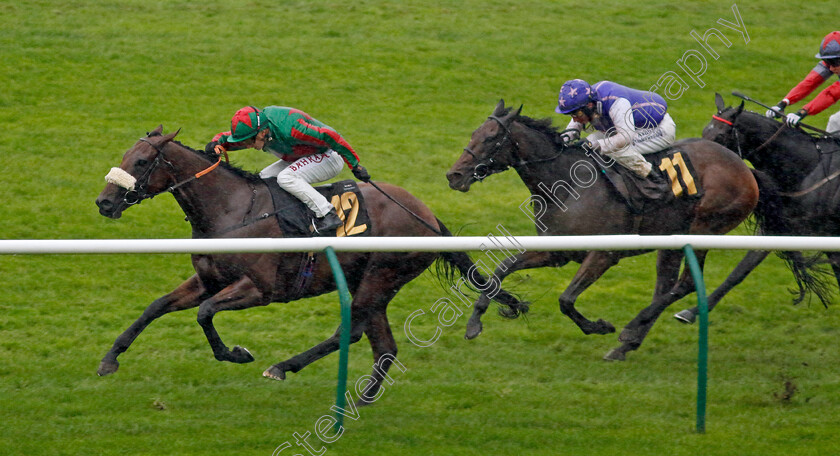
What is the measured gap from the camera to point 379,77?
1139cm

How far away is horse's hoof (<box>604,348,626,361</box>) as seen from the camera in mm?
6090

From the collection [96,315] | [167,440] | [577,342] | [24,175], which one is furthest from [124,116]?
[167,440]

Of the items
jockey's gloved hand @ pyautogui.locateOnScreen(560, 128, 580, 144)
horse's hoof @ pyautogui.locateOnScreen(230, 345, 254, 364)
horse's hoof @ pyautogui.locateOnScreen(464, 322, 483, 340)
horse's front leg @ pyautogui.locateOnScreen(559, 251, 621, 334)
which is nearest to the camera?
horse's hoof @ pyautogui.locateOnScreen(230, 345, 254, 364)

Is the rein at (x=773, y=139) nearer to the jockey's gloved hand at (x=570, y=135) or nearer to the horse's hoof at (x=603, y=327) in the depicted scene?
the jockey's gloved hand at (x=570, y=135)

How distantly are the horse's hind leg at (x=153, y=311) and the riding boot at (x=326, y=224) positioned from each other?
673mm

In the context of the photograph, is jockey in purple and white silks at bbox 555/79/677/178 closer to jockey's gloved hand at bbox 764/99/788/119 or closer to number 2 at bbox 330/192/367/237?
jockey's gloved hand at bbox 764/99/788/119

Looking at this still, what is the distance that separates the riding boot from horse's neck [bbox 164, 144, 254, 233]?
384 millimetres

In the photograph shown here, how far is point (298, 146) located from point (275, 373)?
1.26 m

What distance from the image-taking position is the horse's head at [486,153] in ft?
19.6

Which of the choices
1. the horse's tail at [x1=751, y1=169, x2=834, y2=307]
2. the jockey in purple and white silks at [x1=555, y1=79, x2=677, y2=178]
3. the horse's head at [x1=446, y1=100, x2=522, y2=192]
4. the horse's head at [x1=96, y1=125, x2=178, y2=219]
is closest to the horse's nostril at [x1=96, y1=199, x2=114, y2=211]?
the horse's head at [x1=96, y1=125, x2=178, y2=219]

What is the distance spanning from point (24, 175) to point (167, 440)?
5.26 meters

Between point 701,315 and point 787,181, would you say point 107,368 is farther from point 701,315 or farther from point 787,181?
point 787,181

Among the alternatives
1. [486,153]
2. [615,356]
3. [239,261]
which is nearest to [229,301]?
[239,261]

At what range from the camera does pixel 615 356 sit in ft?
20.0
